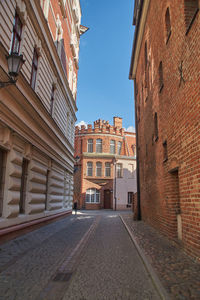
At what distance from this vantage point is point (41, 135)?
10.5m

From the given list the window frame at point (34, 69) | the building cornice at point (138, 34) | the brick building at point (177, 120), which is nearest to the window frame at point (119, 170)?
the building cornice at point (138, 34)

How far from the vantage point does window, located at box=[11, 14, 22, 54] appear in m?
7.86

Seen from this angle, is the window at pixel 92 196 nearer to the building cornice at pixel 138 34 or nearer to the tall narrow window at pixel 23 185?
the building cornice at pixel 138 34

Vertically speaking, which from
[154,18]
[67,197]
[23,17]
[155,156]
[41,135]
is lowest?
[67,197]

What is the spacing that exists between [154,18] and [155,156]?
5.94 meters

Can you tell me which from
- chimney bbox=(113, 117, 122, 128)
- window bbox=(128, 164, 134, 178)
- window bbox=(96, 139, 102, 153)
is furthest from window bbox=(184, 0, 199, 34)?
chimney bbox=(113, 117, 122, 128)

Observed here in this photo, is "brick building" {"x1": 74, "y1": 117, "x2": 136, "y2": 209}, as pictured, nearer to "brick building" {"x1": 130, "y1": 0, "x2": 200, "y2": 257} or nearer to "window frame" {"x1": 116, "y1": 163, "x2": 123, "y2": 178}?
"window frame" {"x1": 116, "y1": 163, "x2": 123, "y2": 178}

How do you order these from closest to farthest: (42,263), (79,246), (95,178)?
(42,263), (79,246), (95,178)

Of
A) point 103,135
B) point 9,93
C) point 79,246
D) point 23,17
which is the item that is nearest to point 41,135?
point 9,93

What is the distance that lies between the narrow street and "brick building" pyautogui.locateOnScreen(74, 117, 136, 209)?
24690mm

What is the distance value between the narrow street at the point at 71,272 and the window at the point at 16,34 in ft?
20.3

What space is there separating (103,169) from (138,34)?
2570cm

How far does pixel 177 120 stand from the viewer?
268 inches

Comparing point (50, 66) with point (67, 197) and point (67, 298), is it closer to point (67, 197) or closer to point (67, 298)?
point (67, 197)
